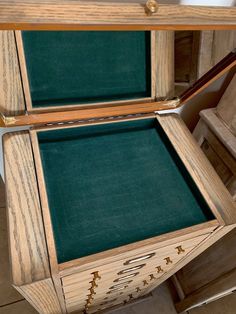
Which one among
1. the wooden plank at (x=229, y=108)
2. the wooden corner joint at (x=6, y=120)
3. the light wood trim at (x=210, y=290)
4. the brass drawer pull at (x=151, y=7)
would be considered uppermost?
the wooden plank at (x=229, y=108)

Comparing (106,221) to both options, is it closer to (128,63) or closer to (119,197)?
(119,197)

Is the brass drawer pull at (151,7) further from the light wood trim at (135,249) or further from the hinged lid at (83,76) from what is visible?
the light wood trim at (135,249)

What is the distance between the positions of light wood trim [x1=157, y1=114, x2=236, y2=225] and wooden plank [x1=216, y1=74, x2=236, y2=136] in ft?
1.08

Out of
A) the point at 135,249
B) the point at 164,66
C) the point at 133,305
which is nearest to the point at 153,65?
the point at 164,66

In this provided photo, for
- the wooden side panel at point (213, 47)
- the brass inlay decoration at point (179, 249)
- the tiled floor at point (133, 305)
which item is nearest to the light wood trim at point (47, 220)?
the brass inlay decoration at point (179, 249)

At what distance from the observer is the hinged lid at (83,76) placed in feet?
1.77

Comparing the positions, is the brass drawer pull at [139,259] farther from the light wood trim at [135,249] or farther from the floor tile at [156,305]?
the floor tile at [156,305]

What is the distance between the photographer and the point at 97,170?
57cm

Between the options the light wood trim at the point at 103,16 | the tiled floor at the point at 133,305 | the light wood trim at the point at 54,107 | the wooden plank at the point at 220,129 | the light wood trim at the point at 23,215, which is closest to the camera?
the light wood trim at the point at 103,16

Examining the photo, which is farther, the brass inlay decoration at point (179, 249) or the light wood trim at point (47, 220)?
the brass inlay decoration at point (179, 249)

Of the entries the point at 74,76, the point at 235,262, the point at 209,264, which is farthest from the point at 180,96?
the point at 209,264

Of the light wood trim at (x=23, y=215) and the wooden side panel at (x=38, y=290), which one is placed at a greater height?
the light wood trim at (x=23, y=215)

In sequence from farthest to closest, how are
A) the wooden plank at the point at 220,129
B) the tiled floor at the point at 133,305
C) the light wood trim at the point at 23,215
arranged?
the tiled floor at the point at 133,305 → the wooden plank at the point at 220,129 → the light wood trim at the point at 23,215

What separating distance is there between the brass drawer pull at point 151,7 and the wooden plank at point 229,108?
2.05 feet
